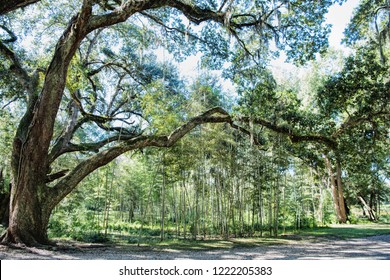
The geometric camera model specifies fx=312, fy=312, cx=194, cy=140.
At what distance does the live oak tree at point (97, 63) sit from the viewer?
6805 millimetres

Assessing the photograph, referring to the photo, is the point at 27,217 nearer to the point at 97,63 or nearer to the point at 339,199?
the point at 97,63

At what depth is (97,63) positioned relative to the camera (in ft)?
41.5

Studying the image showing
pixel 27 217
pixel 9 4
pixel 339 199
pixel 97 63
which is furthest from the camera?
pixel 339 199

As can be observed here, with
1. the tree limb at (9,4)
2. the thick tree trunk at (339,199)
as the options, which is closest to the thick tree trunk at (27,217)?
the tree limb at (9,4)

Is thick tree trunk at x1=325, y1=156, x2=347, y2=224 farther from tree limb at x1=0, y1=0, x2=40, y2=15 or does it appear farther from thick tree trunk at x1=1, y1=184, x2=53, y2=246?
tree limb at x1=0, y1=0, x2=40, y2=15

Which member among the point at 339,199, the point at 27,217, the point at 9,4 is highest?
the point at 9,4

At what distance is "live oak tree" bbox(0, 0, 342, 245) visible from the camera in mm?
6805

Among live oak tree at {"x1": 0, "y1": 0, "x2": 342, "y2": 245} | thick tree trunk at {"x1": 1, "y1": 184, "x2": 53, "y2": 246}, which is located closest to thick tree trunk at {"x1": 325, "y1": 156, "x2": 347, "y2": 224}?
live oak tree at {"x1": 0, "y1": 0, "x2": 342, "y2": 245}

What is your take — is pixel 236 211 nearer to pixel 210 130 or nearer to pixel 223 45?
pixel 210 130

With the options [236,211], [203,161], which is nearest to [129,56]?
[203,161]

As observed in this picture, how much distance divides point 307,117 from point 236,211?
5.94m

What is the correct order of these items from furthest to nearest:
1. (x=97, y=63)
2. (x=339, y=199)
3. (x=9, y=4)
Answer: (x=339, y=199)
(x=97, y=63)
(x=9, y=4)

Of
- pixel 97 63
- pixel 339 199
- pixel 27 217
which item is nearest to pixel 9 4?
pixel 27 217

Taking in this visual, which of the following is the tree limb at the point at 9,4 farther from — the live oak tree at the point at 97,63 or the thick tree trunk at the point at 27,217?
Answer: the thick tree trunk at the point at 27,217
